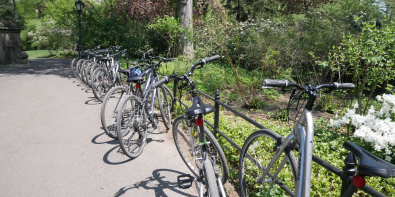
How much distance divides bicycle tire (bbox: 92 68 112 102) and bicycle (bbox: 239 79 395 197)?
4.86m

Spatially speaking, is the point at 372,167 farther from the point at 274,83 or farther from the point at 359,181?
the point at 274,83

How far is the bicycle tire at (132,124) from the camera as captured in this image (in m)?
3.80

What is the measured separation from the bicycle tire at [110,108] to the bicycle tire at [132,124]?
1.01ft

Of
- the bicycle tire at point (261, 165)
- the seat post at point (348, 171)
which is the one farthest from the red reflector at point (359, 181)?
the bicycle tire at point (261, 165)

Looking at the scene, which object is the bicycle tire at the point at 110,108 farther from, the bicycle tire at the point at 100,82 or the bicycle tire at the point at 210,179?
the bicycle tire at the point at 100,82

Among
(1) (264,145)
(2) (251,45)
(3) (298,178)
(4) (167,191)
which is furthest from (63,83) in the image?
(3) (298,178)

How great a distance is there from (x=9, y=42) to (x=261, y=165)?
55.1 ft

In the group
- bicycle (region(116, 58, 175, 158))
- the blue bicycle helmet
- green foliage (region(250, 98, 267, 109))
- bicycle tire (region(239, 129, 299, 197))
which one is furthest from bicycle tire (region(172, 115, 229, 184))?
green foliage (region(250, 98, 267, 109))

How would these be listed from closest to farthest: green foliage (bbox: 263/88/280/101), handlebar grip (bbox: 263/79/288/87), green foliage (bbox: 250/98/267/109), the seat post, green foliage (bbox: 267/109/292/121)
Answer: the seat post < handlebar grip (bbox: 263/79/288/87) < green foliage (bbox: 267/109/292/121) < green foliage (bbox: 250/98/267/109) < green foliage (bbox: 263/88/280/101)

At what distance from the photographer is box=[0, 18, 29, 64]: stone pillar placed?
1448 cm

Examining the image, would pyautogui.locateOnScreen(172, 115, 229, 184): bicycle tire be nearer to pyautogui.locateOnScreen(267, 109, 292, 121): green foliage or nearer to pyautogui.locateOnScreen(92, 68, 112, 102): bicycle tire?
pyautogui.locateOnScreen(267, 109, 292, 121): green foliage

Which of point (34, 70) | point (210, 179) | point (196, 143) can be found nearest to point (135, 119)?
point (196, 143)

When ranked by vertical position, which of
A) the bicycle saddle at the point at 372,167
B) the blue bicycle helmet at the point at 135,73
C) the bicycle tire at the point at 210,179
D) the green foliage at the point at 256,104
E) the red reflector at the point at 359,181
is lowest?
the green foliage at the point at 256,104

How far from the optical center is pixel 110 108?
4.29 meters
